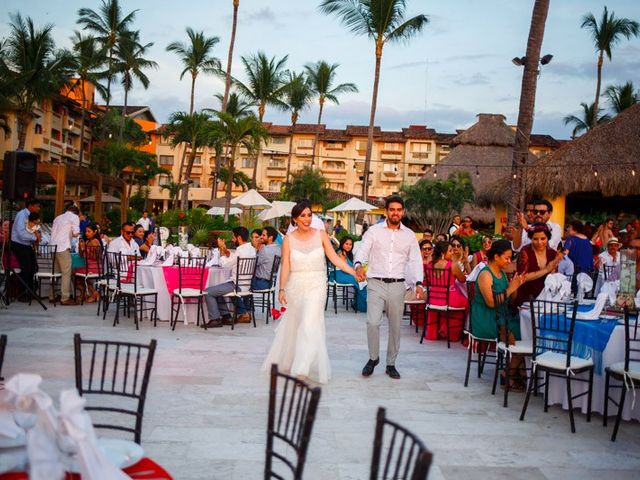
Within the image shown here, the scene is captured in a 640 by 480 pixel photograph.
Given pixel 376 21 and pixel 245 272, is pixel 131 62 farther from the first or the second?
pixel 245 272

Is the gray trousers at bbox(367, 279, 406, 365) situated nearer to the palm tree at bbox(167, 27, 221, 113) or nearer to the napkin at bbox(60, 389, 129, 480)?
the napkin at bbox(60, 389, 129, 480)

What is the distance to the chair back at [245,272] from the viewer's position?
10.2 metres

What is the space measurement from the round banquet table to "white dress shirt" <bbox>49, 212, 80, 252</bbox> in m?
1.92

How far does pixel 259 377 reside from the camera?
22.5ft

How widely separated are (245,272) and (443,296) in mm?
3034

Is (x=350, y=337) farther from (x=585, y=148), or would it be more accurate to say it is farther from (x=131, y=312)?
(x=585, y=148)

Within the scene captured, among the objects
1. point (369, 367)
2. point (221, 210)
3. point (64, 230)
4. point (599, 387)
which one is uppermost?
point (221, 210)

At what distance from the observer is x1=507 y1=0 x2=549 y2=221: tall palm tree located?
39.9 ft

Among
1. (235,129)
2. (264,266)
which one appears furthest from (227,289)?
(235,129)

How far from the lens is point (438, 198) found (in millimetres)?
31812

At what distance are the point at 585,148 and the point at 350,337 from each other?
15031 millimetres

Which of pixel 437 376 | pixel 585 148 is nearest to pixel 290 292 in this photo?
pixel 437 376

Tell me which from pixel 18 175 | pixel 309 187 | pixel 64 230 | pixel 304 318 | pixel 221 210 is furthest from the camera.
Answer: pixel 309 187

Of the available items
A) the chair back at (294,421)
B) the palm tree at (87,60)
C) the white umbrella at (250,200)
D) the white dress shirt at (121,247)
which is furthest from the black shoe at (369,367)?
the palm tree at (87,60)
